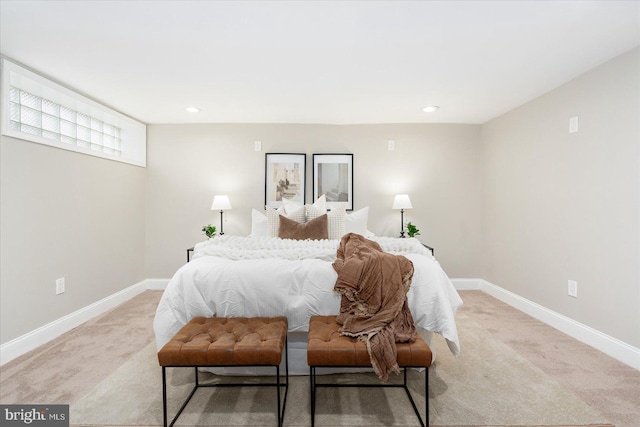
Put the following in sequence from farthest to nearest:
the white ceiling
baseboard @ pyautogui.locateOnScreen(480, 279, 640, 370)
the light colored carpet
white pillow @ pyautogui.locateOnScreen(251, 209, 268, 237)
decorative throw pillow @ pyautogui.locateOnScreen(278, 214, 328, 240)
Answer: white pillow @ pyautogui.locateOnScreen(251, 209, 268, 237) → decorative throw pillow @ pyautogui.locateOnScreen(278, 214, 328, 240) → baseboard @ pyautogui.locateOnScreen(480, 279, 640, 370) → the white ceiling → the light colored carpet

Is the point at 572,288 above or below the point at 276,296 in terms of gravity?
below

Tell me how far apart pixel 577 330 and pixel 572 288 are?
1.21ft

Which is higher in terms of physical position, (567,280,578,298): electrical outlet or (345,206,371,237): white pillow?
(345,206,371,237): white pillow

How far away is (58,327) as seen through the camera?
2.81 meters

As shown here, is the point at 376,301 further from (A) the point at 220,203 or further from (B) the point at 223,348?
(A) the point at 220,203

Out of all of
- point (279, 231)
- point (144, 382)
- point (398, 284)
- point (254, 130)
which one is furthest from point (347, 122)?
point (144, 382)

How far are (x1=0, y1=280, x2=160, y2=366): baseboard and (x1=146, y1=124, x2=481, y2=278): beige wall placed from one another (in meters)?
0.70

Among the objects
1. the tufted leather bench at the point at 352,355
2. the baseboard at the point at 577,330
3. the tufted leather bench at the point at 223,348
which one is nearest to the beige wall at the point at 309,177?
the baseboard at the point at 577,330

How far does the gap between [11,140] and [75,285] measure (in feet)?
4.73

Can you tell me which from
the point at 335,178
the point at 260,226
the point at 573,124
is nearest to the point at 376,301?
the point at 260,226

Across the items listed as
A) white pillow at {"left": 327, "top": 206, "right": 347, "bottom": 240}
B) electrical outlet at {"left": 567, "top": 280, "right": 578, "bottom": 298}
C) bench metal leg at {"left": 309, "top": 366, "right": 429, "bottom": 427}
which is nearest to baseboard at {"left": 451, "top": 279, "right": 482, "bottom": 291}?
electrical outlet at {"left": 567, "top": 280, "right": 578, "bottom": 298}

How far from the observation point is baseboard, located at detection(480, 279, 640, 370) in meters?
2.31

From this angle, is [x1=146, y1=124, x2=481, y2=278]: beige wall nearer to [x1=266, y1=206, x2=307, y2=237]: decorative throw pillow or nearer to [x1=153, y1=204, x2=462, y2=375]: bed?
[x1=266, y1=206, x2=307, y2=237]: decorative throw pillow

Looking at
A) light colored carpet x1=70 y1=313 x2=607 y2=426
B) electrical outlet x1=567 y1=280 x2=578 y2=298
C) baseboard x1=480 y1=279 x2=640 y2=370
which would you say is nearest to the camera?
light colored carpet x1=70 y1=313 x2=607 y2=426
